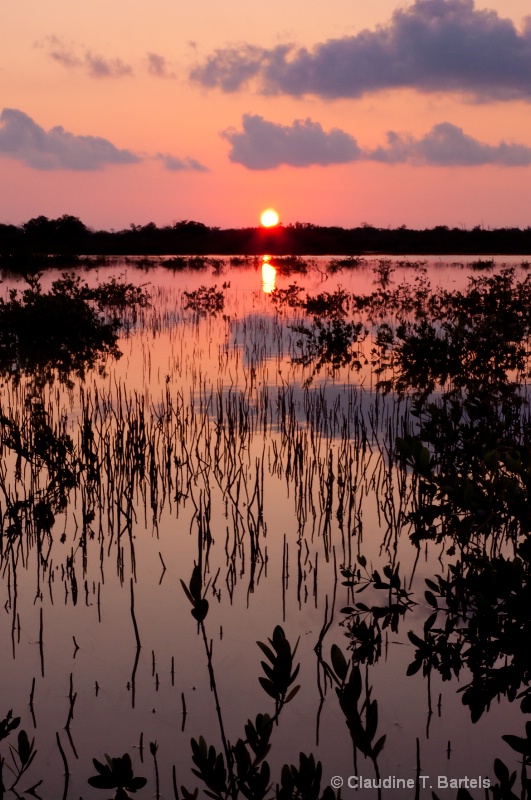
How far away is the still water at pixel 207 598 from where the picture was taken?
3.30m

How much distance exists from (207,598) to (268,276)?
30.8 metres

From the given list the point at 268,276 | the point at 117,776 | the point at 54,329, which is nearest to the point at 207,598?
the point at 117,776

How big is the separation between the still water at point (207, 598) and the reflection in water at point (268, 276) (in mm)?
18419

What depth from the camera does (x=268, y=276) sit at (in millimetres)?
34844

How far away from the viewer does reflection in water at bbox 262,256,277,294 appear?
28.3 metres

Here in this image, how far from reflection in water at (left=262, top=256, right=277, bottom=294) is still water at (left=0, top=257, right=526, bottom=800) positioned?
18.4m

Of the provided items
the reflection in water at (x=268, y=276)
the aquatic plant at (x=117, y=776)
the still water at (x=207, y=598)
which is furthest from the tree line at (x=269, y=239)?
the aquatic plant at (x=117, y=776)

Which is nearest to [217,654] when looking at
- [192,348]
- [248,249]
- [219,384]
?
[219,384]

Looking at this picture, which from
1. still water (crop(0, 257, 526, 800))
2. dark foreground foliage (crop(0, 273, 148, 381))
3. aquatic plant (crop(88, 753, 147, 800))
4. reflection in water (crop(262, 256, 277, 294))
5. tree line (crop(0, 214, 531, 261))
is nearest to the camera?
aquatic plant (crop(88, 753, 147, 800))

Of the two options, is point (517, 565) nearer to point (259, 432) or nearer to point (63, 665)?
point (63, 665)

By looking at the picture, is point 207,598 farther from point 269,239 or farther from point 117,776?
point 269,239

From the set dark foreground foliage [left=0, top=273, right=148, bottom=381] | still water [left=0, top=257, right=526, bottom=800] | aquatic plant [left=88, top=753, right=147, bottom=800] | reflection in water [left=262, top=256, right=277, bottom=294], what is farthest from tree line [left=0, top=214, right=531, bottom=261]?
aquatic plant [left=88, top=753, right=147, bottom=800]

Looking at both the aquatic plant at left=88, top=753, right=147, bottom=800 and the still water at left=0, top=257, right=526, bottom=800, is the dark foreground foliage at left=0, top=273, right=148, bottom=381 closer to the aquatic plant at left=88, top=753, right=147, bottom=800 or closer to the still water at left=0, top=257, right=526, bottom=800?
the still water at left=0, top=257, right=526, bottom=800

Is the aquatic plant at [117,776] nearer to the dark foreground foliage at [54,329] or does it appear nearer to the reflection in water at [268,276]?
the dark foreground foliage at [54,329]
